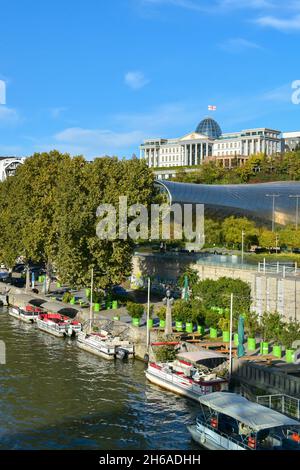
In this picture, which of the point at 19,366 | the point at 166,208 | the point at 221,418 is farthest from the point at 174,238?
the point at 221,418

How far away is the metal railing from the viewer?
96.2ft

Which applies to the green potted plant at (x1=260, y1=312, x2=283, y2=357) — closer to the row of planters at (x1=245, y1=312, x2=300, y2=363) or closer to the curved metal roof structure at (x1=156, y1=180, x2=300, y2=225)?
the row of planters at (x1=245, y1=312, x2=300, y2=363)

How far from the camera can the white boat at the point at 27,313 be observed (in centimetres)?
5791

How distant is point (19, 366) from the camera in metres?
40.6

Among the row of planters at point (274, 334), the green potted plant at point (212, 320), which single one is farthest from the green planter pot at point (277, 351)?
the green potted plant at point (212, 320)

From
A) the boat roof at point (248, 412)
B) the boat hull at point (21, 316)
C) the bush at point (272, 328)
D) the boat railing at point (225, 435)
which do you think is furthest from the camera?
the boat hull at point (21, 316)

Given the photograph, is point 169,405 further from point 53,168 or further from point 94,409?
point 53,168

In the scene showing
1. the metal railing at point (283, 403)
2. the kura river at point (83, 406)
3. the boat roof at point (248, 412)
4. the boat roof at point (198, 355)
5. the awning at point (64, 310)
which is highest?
the awning at point (64, 310)

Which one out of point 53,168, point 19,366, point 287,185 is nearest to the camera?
point 19,366

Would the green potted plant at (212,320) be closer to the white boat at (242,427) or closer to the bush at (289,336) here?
the bush at (289,336)

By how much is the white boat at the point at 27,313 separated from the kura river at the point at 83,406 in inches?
Answer: 495

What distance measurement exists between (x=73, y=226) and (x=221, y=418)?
32.5 metres

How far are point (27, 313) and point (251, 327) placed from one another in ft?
78.0

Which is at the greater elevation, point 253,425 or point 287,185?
point 287,185
